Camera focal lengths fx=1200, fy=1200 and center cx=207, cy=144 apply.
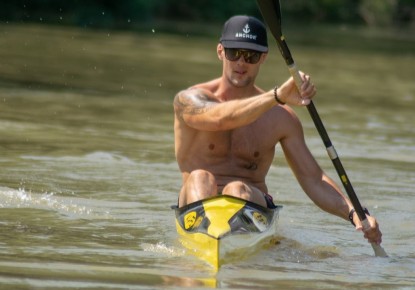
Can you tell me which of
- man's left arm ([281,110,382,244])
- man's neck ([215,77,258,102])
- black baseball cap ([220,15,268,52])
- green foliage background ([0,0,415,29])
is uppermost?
Result: black baseball cap ([220,15,268,52])

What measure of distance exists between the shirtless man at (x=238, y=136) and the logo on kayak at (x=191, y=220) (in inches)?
6.2

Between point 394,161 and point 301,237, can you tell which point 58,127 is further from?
point 301,237

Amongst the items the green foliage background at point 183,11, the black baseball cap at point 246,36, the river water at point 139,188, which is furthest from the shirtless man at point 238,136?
the green foliage background at point 183,11

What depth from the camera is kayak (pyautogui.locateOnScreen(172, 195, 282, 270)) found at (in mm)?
7324

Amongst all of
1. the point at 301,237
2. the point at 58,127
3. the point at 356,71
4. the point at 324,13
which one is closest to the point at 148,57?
Result: the point at 356,71

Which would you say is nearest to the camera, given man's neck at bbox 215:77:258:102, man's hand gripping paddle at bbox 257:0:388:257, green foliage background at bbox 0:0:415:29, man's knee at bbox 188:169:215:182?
man's knee at bbox 188:169:215:182

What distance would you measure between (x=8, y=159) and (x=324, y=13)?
53.3 m

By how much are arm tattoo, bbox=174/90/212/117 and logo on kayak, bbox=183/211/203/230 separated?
718 millimetres

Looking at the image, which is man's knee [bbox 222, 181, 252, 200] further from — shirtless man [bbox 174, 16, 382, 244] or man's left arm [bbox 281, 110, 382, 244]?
man's left arm [bbox 281, 110, 382, 244]

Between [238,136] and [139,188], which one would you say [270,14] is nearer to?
[238,136]

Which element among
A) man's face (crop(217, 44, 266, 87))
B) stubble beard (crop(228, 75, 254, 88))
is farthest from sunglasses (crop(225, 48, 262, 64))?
stubble beard (crop(228, 75, 254, 88))

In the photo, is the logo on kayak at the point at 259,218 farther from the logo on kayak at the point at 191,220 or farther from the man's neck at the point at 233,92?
the man's neck at the point at 233,92

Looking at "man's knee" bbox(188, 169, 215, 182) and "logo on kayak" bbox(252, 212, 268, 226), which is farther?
"man's knee" bbox(188, 169, 215, 182)

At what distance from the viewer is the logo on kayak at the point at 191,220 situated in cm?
755
